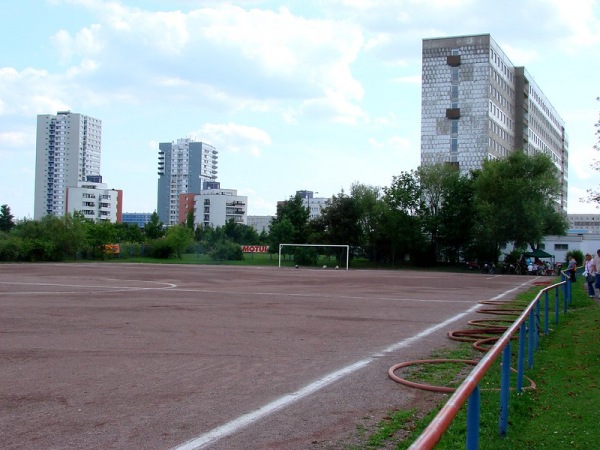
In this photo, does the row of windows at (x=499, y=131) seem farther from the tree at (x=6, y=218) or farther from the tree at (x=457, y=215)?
the tree at (x=6, y=218)

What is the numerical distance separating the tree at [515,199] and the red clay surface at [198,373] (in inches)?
1917

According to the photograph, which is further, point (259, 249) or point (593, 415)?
point (259, 249)

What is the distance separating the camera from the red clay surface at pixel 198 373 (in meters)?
5.98

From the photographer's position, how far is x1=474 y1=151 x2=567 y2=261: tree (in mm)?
64250

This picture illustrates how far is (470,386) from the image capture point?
362 centimetres

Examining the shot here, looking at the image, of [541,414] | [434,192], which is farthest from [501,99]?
[541,414]

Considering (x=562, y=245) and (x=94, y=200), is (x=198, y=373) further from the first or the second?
(x=94, y=200)

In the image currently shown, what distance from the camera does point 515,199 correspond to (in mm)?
64750

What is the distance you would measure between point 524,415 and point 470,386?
10.8 feet

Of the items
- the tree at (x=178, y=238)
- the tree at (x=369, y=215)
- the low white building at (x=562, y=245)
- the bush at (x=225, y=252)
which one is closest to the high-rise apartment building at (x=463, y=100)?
the low white building at (x=562, y=245)

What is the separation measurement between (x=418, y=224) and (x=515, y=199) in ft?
39.1

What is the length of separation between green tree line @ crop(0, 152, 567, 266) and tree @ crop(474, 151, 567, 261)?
0.32 feet

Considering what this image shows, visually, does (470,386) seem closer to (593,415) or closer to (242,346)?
(593,415)

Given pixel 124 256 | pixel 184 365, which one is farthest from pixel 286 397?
pixel 124 256
